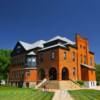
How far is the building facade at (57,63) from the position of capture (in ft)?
139

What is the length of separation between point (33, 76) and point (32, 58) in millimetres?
4443

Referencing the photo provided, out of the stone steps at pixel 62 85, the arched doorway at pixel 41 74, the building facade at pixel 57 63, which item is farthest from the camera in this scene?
the arched doorway at pixel 41 74

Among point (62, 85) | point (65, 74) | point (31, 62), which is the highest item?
point (31, 62)

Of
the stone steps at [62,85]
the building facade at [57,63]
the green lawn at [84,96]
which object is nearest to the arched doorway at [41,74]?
the building facade at [57,63]

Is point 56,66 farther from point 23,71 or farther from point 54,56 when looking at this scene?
point 23,71

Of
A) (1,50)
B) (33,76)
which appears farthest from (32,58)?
(1,50)

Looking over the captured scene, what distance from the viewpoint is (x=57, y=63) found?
1624 inches

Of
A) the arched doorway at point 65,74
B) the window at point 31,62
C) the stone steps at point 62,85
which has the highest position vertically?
the window at point 31,62

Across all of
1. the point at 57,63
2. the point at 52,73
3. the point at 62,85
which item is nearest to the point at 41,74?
the point at 52,73

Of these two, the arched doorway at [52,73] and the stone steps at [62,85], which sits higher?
the arched doorway at [52,73]

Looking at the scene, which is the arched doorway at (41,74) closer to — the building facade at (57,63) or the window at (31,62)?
the building facade at (57,63)

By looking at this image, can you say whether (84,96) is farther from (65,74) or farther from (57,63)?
(65,74)

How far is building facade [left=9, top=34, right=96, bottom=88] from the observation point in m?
42.2

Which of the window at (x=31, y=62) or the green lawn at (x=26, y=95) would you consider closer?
the green lawn at (x=26, y=95)
